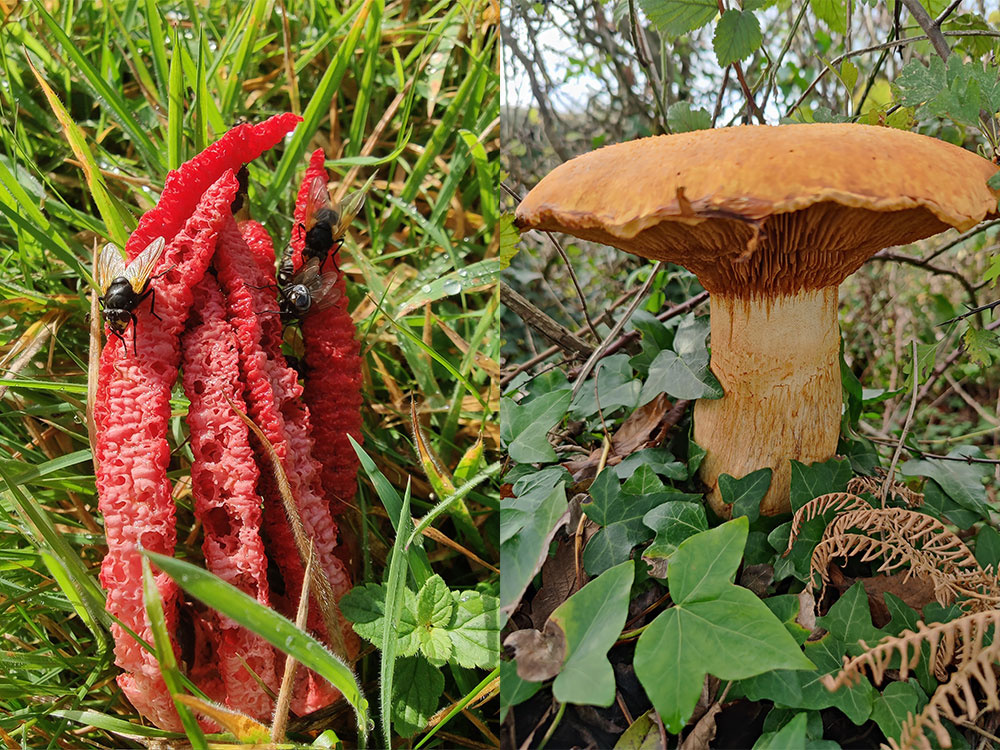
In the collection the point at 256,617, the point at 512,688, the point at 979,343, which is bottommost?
the point at 512,688

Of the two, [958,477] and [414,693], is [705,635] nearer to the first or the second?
[414,693]

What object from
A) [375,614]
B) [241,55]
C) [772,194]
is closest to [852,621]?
[772,194]

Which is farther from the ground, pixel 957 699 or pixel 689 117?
pixel 689 117

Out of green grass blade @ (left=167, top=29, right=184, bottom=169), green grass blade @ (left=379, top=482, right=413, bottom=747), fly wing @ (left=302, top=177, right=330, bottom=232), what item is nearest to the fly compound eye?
fly wing @ (left=302, top=177, right=330, bottom=232)

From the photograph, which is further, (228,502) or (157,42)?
(157,42)

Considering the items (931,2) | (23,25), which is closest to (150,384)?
(23,25)
